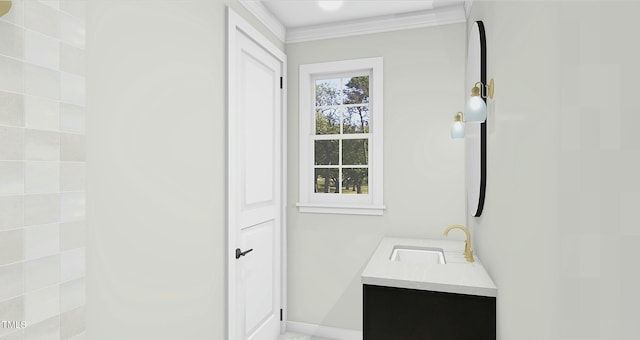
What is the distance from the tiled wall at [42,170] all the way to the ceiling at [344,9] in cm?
168

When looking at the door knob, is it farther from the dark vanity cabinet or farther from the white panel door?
the dark vanity cabinet

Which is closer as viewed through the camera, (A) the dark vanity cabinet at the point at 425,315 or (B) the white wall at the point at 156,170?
(B) the white wall at the point at 156,170

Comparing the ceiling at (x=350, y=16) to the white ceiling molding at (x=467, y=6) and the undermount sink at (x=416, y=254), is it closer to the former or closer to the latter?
the white ceiling molding at (x=467, y=6)

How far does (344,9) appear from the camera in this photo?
2.62 m

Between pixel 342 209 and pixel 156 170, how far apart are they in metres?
1.66

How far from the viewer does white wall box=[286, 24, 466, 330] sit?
2.64 meters

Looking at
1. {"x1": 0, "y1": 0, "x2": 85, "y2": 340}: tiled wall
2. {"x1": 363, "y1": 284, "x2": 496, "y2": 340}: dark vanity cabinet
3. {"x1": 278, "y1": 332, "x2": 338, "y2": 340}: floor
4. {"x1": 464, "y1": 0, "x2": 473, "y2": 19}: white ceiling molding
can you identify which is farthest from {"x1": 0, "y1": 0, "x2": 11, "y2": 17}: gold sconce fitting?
{"x1": 278, "y1": 332, "x2": 338, "y2": 340}: floor

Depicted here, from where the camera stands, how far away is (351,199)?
9.58 feet

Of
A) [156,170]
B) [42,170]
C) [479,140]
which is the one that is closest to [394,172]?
[479,140]

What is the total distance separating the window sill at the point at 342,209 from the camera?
278 cm

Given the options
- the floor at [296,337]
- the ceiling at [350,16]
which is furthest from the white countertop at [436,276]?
the ceiling at [350,16]

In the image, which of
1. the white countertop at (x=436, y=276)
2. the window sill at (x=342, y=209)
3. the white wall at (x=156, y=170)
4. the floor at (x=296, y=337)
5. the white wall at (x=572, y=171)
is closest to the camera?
the white wall at (x=572, y=171)

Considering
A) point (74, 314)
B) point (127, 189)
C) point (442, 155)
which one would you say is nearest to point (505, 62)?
point (442, 155)

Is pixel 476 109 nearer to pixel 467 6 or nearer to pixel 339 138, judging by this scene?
pixel 467 6
